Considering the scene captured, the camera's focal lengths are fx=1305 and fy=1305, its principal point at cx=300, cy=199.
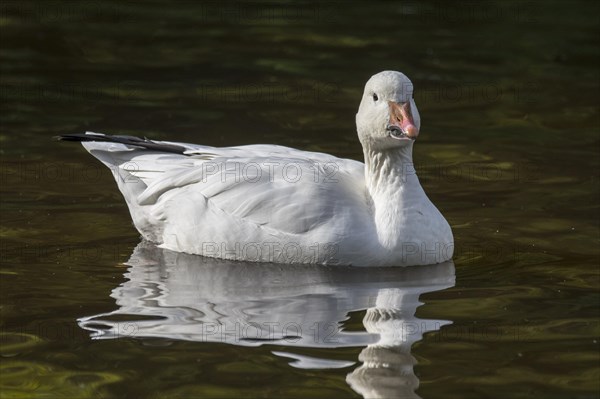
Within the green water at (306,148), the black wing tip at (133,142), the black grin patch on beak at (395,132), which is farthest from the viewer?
the black wing tip at (133,142)

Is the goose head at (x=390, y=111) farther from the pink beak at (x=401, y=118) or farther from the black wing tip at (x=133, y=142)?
the black wing tip at (x=133, y=142)

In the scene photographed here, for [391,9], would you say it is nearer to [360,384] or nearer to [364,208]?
[364,208]

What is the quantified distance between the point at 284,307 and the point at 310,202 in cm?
124

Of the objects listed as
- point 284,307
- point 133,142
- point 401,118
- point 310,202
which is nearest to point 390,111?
point 401,118

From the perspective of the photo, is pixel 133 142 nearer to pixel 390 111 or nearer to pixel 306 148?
pixel 390 111

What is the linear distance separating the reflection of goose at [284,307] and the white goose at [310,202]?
0.55ft

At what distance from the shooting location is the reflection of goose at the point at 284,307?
29.0 feet

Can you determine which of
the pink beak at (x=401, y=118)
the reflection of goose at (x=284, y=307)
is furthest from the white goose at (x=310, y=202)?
the reflection of goose at (x=284, y=307)

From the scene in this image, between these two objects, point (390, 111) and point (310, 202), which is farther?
point (310, 202)

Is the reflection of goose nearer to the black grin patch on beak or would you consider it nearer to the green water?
the green water

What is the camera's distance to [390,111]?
35.0 feet

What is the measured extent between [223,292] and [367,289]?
1.14 meters

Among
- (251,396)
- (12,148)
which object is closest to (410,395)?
(251,396)

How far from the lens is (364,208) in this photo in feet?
36.0
